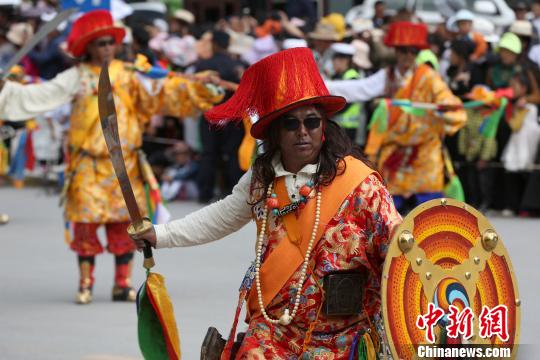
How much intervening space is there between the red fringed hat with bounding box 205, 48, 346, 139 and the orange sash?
281mm

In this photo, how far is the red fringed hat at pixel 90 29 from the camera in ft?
28.8

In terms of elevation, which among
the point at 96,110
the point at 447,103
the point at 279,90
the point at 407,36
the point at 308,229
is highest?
the point at 279,90

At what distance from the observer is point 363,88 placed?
39.9 feet

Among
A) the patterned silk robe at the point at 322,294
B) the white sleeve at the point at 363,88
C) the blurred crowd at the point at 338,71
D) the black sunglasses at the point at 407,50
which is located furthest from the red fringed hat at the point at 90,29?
the patterned silk robe at the point at 322,294

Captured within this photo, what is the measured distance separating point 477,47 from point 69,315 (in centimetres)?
741

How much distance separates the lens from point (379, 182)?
4.87 metres

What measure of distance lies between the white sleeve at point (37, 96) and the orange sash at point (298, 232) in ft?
14.3

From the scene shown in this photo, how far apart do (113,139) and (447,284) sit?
1.43 m

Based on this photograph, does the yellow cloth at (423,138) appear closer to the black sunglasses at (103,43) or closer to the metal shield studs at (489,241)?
the black sunglasses at (103,43)

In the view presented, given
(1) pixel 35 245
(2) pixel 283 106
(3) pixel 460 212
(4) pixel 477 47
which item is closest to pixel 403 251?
(3) pixel 460 212

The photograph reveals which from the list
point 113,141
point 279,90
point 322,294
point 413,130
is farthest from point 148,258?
point 413,130

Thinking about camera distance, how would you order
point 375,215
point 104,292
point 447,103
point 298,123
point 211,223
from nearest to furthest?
1. point 375,215
2. point 298,123
3. point 211,223
4. point 104,292
5. point 447,103

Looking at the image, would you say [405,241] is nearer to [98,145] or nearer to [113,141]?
[113,141]

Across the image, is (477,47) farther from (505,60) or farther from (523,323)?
(523,323)
